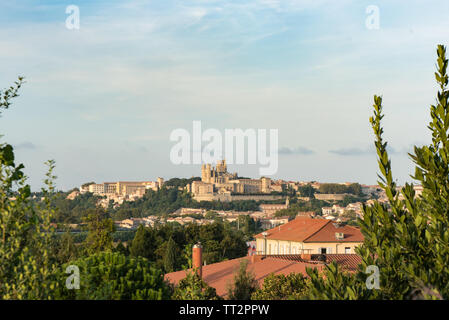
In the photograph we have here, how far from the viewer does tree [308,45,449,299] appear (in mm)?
4598

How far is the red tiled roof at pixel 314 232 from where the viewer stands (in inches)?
1671

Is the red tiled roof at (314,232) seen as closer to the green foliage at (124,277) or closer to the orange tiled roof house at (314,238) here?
the orange tiled roof house at (314,238)

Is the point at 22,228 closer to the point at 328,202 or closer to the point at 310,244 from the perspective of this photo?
the point at 310,244

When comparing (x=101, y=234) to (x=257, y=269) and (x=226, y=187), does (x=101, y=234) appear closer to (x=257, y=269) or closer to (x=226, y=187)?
(x=257, y=269)

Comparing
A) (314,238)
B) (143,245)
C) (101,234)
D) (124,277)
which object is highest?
(124,277)

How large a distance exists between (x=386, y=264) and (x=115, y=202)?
176 metres

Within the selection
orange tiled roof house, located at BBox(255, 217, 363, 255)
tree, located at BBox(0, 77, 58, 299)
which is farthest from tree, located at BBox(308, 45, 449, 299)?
orange tiled roof house, located at BBox(255, 217, 363, 255)

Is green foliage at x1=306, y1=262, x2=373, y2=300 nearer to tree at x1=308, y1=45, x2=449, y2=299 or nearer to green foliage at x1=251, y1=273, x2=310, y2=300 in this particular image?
tree at x1=308, y1=45, x2=449, y2=299

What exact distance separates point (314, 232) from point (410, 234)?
38.8m

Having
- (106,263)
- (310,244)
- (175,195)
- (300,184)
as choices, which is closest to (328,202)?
(300,184)

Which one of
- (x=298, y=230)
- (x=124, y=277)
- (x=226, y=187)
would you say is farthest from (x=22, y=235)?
(x=226, y=187)

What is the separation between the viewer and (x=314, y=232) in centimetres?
4309
